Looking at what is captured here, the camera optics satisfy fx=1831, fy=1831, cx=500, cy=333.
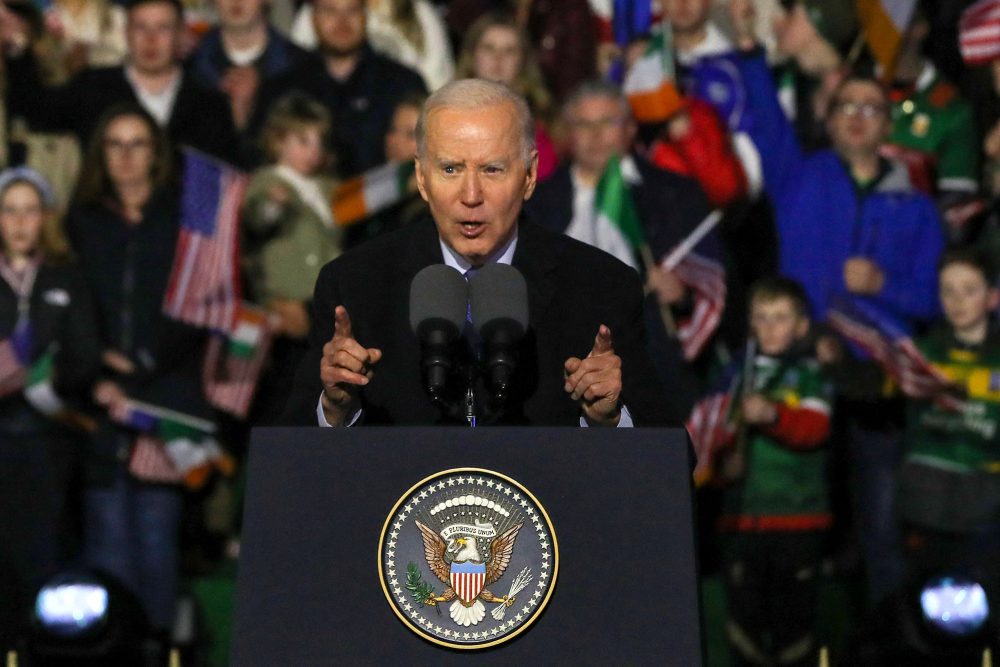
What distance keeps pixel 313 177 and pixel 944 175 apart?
8.68 ft

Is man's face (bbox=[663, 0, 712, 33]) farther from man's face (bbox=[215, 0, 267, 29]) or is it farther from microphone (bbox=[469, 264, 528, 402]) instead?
microphone (bbox=[469, 264, 528, 402])

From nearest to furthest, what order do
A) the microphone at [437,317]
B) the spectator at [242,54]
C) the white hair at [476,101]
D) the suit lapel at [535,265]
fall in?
the microphone at [437,317], the white hair at [476,101], the suit lapel at [535,265], the spectator at [242,54]

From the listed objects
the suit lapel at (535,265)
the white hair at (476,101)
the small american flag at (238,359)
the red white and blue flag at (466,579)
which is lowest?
the red white and blue flag at (466,579)

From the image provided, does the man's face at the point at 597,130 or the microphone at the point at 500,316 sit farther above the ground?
the man's face at the point at 597,130

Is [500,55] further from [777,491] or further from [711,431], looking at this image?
[777,491]

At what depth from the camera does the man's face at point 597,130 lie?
718cm

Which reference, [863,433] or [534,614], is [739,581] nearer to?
[863,433]

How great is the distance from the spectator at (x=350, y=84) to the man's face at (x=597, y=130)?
82 centimetres

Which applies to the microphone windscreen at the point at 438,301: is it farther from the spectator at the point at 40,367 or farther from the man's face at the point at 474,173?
the spectator at the point at 40,367

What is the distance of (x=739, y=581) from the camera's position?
693cm

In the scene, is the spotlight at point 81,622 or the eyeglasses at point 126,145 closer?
the spotlight at point 81,622

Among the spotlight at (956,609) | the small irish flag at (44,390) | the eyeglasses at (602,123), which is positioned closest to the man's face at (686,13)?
the eyeglasses at (602,123)

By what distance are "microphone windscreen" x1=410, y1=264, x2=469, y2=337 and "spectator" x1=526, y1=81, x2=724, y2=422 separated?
3857 mm

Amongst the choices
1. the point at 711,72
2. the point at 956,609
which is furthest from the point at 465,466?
the point at 711,72
